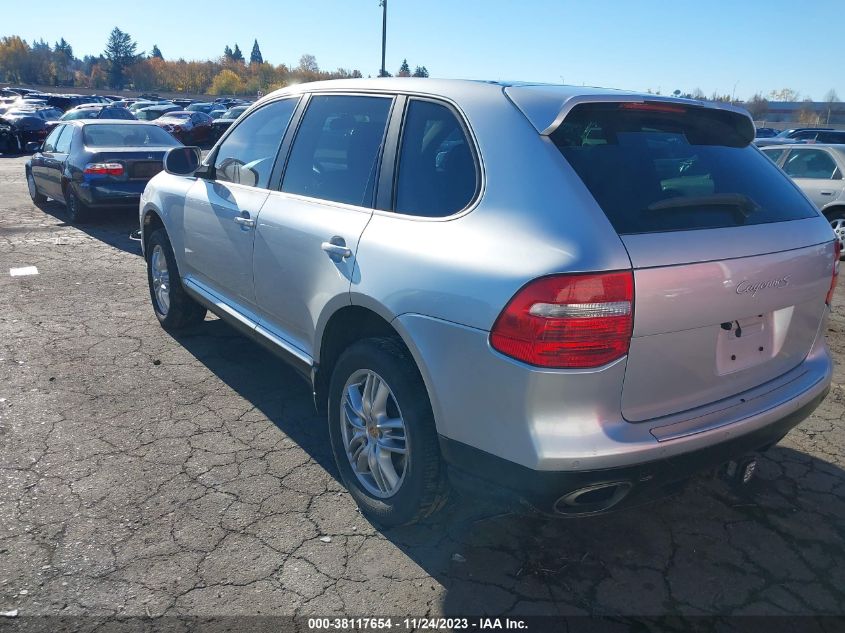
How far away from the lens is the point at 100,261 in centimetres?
809

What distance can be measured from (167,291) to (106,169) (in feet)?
17.4

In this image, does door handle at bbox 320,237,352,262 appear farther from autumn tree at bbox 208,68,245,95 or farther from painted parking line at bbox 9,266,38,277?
autumn tree at bbox 208,68,245,95

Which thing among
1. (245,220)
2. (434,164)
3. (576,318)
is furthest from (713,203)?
(245,220)

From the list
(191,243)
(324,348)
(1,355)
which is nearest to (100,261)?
(1,355)

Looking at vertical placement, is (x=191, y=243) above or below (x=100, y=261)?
above

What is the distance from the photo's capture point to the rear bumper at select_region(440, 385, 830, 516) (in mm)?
2178

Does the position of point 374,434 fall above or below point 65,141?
below

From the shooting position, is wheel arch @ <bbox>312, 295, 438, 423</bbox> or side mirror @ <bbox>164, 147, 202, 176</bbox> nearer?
wheel arch @ <bbox>312, 295, 438, 423</bbox>

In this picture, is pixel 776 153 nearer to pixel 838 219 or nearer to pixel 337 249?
pixel 838 219

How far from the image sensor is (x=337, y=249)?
9.64 feet

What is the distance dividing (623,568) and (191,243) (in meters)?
3.36

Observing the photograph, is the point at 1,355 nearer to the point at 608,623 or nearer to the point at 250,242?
the point at 250,242

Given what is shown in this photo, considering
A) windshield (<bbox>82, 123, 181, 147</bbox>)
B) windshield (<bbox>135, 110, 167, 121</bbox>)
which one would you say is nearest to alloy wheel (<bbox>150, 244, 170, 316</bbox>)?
windshield (<bbox>82, 123, 181, 147</bbox>)

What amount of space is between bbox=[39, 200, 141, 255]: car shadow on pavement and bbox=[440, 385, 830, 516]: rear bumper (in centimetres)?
745
